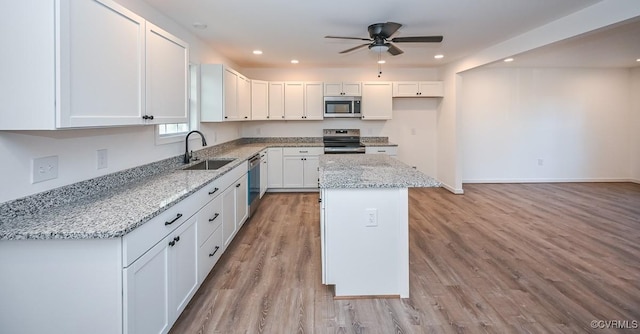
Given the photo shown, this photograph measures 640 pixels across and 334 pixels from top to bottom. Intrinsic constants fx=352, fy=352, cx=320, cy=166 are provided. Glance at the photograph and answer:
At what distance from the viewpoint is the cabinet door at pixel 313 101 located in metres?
6.43

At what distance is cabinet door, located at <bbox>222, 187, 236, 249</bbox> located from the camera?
10.7 ft

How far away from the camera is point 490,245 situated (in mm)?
3666

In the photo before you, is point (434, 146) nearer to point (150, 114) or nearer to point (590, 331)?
point (590, 331)

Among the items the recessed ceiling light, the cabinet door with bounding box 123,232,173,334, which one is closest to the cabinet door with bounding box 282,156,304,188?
the recessed ceiling light

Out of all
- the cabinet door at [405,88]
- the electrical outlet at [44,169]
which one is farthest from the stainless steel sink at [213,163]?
the cabinet door at [405,88]

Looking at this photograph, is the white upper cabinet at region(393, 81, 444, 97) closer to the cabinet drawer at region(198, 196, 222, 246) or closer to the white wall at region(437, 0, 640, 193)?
the white wall at region(437, 0, 640, 193)

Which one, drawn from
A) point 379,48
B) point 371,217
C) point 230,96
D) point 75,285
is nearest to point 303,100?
point 230,96

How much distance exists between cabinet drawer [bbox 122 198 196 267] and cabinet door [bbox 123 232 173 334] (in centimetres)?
4

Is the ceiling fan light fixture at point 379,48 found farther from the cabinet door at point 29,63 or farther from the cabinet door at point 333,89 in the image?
the cabinet door at point 29,63

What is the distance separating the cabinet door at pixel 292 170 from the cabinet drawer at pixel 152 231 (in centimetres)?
399

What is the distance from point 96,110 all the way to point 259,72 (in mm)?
5201

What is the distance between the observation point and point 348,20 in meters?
3.58

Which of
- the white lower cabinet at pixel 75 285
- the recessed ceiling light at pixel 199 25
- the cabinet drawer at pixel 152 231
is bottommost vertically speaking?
the white lower cabinet at pixel 75 285

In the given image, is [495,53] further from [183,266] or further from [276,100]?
[183,266]
